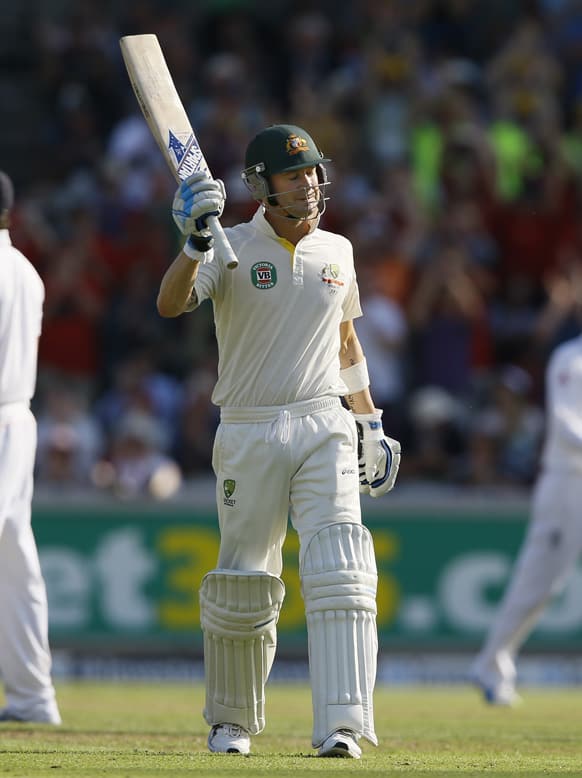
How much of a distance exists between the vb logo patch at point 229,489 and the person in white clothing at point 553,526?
12.2 ft

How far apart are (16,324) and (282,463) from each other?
1.59 m

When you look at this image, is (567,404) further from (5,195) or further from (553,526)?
(5,195)

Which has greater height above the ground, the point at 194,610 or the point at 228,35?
the point at 228,35

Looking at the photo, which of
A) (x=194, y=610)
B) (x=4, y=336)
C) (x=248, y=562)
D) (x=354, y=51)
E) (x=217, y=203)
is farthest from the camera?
(x=354, y=51)

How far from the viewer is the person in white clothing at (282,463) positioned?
222 inches

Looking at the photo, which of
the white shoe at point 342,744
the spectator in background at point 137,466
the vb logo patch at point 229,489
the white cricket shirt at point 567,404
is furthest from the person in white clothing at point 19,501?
the spectator in background at point 137,466

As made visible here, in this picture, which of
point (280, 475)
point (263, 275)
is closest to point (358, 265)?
point (263, 275)

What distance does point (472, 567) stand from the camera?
11.3 meters

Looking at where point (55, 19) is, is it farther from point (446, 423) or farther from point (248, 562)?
point (248, 562)

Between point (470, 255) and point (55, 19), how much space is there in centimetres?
572

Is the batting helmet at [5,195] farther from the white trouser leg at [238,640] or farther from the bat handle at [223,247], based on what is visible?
the white trouser leg at [238,640]

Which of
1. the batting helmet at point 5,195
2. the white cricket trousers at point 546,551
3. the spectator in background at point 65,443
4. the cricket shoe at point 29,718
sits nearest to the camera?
the batting helmet at point 5,195

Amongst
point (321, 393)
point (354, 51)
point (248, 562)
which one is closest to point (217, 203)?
point (321, 393)

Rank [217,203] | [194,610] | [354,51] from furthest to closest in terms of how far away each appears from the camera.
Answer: [354,51]
[194,610]
[217,203]
